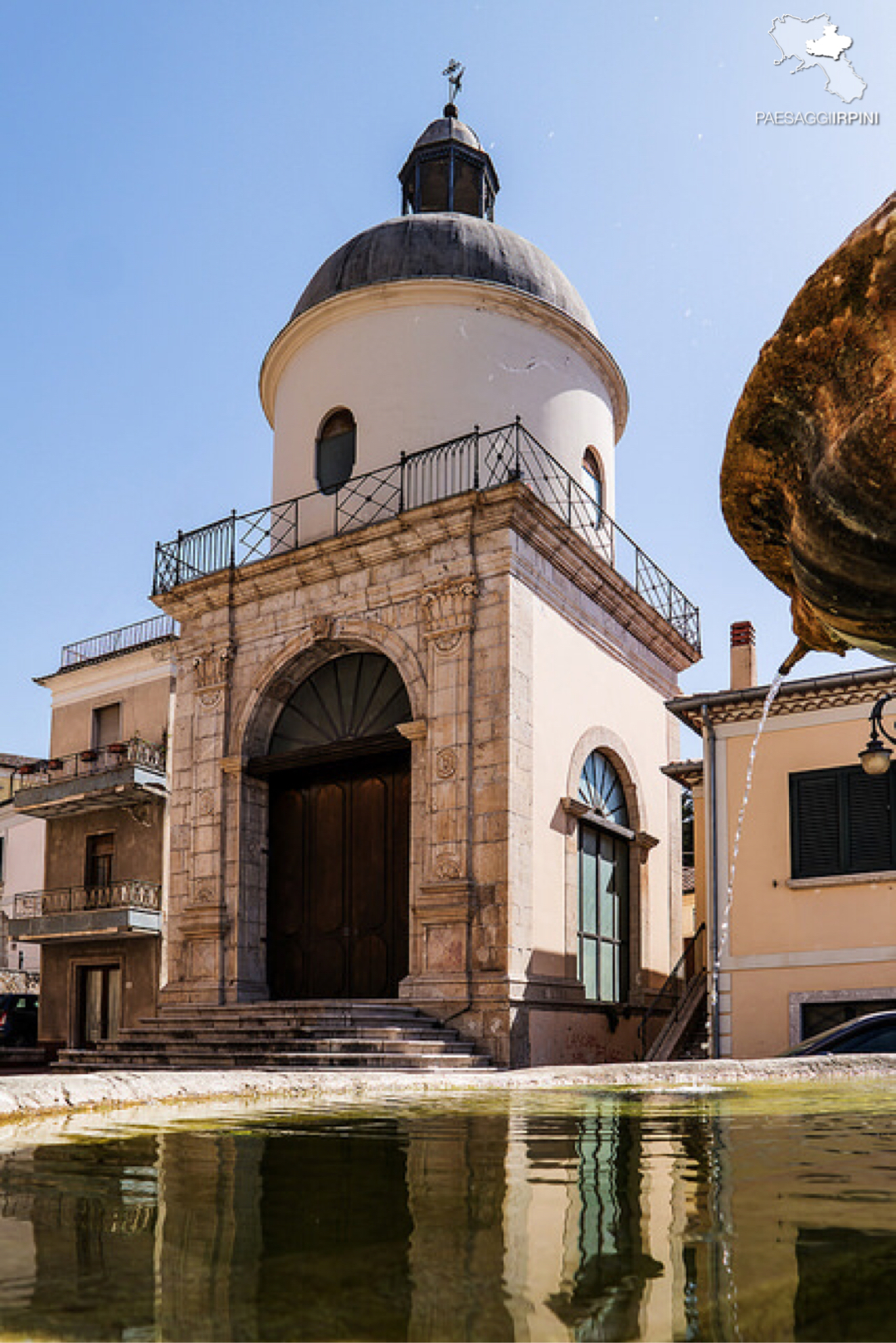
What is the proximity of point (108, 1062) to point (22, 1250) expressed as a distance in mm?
13502

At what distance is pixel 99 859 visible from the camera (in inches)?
998

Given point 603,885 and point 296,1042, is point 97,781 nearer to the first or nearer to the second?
point 603,885

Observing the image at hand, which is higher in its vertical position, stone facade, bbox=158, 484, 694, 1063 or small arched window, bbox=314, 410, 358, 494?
small arched window, bbox=314, 410, 358, 494

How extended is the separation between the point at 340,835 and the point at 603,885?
3809 mm

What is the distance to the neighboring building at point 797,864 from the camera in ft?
48.9

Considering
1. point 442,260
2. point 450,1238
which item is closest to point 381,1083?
point 450,1238

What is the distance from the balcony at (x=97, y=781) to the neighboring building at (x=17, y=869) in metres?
8.77

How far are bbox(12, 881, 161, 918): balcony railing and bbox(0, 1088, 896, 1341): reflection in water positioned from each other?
20.0 meters

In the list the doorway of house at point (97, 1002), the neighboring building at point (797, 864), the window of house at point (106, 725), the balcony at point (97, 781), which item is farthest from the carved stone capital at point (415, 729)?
the window of house at point (106, 725)

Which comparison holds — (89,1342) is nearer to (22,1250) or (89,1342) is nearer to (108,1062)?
(22,1250)

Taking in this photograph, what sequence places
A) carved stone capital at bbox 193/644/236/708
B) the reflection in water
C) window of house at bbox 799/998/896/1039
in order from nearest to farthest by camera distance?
the reflection in water → window of house at bbox 799/998/896/1039 → carved stone capital at bbox 193/644/236/708

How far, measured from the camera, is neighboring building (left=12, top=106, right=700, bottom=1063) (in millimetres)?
15625

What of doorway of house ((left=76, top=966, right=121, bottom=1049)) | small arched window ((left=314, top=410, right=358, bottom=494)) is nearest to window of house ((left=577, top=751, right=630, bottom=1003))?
small arched window ((left=314, top=410, right=358, bottom=494))

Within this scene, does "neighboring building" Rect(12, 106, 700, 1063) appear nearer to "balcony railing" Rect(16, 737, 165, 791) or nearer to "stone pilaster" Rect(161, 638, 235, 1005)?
"stone pilaster" Rect(161, 638, 235, 1005)
